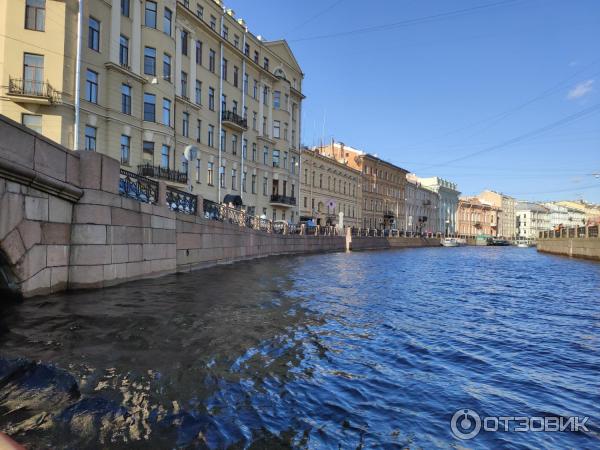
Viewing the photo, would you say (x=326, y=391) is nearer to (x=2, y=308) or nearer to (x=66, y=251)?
(x=2, y=308)

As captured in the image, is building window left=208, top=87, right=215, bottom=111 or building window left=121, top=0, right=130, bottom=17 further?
building window left=208, top=87, right=215, bottom=111

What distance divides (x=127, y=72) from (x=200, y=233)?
1327 cm

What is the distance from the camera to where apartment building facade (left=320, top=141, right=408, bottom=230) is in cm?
6862

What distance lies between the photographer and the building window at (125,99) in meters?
25.6

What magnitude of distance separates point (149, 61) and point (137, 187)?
18222 millimetres

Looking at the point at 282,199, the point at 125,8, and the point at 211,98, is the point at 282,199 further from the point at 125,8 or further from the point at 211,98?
the point at 125,8

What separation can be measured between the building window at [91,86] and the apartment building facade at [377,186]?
44.3 metres

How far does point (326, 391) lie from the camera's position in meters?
4.48

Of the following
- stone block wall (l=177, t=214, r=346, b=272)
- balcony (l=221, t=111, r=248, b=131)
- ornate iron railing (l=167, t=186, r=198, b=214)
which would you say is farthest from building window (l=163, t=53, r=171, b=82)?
ornate iron railing (l=167, t=186, r=198, b=214)

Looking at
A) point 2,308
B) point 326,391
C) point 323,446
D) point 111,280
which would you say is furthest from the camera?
point 111,280

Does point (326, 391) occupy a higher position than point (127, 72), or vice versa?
point (127, 72)

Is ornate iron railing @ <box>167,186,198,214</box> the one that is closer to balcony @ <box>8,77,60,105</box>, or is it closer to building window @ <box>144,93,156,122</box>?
balcony @ <box>8,77,60,105</box>

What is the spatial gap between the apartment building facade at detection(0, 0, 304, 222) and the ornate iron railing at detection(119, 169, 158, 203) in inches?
254

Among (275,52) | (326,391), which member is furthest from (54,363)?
(275,52)
